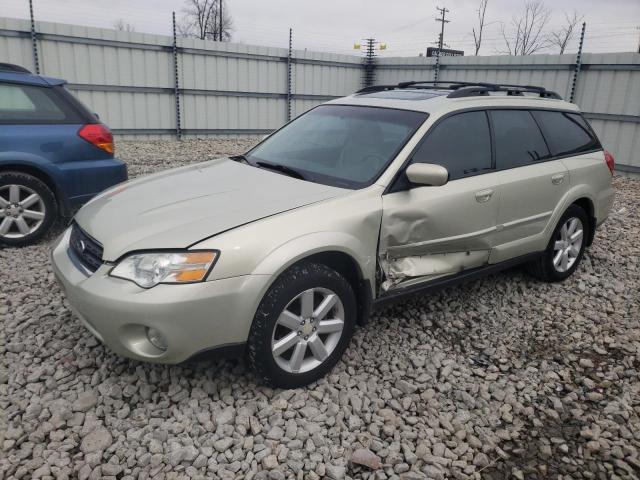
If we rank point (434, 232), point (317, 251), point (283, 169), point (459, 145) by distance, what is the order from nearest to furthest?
point (317, 251)
point (434, 232)
point (283, 169)
point (459, 145)

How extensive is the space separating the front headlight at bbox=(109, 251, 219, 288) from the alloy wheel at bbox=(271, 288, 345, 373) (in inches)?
20.1

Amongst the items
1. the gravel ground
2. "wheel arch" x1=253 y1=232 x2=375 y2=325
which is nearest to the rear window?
the gravel ground

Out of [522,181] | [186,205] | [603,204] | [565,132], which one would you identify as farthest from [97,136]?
[603,204]

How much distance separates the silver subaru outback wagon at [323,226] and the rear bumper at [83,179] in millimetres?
1695

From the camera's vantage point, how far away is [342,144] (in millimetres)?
3604

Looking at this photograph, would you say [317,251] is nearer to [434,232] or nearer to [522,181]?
[434,232]

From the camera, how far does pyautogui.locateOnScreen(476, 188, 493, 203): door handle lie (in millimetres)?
3611

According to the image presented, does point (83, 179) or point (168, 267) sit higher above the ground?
point (168, 267)

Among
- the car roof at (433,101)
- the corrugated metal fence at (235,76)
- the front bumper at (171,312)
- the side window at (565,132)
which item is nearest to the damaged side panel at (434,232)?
the car roof at (433,101)

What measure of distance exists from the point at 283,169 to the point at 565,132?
266 centimetres

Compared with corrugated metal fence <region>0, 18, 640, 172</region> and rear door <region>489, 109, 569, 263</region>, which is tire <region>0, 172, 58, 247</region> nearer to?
rear door <region>489, 109, 569, 263</region>

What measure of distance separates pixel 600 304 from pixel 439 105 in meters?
2.30

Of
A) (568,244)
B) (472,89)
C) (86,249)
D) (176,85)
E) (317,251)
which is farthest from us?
(176,85)

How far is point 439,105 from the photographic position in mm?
3598
